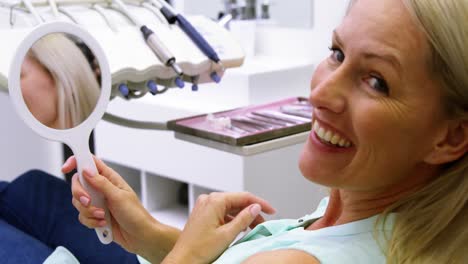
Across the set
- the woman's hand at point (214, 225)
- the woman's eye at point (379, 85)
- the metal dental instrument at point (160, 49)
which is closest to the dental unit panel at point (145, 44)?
the metal dental instrument at point (160, 49)

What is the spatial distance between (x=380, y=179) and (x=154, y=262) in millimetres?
465

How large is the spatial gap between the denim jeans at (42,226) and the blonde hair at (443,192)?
2.17 ft

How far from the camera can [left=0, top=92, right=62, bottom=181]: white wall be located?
284cm

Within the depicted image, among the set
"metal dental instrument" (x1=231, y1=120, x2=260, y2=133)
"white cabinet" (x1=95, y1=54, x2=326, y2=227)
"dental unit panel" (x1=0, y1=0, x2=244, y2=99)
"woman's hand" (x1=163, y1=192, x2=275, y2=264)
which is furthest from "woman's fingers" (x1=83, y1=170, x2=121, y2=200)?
"white cabinet" (x1=95, y1=54, x2=326, y2=227)

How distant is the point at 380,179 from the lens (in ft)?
2.55

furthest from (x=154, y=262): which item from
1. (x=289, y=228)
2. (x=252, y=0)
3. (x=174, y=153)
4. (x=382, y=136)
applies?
(x=252, y=0)

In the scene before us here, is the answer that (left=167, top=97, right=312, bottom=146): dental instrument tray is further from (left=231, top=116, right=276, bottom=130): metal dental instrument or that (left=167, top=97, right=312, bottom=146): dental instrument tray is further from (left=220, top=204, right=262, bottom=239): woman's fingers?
(left=220, top=204, right=262, bottom=239): woman's fingers

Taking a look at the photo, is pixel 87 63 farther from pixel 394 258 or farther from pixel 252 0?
pixel 252 0

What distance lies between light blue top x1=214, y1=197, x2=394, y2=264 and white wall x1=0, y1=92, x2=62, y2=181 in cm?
209

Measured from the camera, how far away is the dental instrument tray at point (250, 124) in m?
1.20

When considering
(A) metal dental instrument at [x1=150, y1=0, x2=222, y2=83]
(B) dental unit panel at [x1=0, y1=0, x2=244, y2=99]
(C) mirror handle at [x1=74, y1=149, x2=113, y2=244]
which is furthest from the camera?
(A) metal dental instrument at [x1=150, y1=0, x2=222, y2=83]

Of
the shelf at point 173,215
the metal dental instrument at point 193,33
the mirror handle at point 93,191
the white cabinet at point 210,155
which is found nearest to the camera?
the mirror handle at point 93,191

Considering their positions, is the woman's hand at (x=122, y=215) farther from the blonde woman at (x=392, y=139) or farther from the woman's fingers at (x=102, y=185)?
the blonde woman at (x=392, y=139)

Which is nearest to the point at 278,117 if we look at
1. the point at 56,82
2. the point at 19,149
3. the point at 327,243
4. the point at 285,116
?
the point at 285,116
